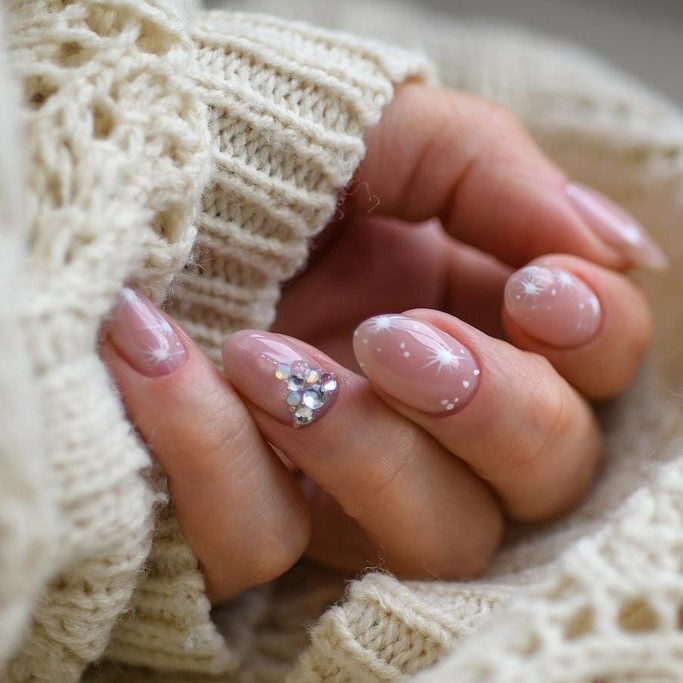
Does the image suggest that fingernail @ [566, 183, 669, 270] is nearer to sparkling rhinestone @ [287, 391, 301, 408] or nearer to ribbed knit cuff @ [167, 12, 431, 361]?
ribbed knit cuff @ [167, 12, 431, 361]

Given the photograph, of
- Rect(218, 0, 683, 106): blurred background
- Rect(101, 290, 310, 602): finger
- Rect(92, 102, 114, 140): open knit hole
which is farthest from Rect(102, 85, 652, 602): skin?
Rect(218, 0, 683, 106): blurred background

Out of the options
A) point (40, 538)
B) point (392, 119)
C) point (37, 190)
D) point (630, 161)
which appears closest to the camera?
point (40, 538)

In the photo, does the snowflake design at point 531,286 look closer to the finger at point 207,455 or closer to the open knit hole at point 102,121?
the finger at point 207,455

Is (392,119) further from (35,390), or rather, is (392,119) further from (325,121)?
(35,390)

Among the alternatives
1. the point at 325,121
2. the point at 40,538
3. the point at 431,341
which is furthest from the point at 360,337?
the point at 40,538

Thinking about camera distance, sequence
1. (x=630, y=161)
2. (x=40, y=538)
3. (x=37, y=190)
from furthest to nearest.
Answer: (x=630, y=161), (x=37, y=190), (x=40, y=538)

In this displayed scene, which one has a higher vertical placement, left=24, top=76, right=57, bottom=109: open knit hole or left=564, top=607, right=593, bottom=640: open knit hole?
left=24, top=76, right=57, bottom=109: open knit hole

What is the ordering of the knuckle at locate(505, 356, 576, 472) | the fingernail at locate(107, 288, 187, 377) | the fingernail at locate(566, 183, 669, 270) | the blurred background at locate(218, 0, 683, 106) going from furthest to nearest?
the blurred background at locate(218, 0, 683, 106), the fingernail at locate(566, 183, 669, 270), the knuckle at locate(505, 356, 576, 472), the fingernail at locate(107, 288, 187, 377)

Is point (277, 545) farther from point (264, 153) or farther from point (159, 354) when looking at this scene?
point (264, 153)
